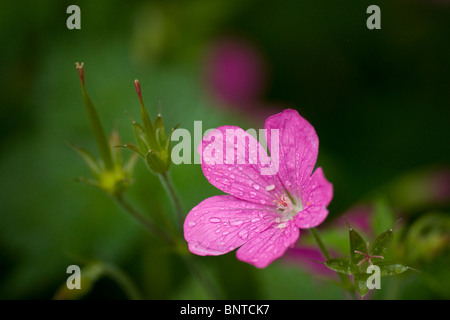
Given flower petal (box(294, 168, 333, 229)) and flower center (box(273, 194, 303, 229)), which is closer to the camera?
flower petal (box(294, 168, 333, 229))

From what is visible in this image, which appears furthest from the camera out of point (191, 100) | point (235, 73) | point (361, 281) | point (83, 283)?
point (235, 73)

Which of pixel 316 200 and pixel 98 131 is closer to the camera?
pixel 316 200

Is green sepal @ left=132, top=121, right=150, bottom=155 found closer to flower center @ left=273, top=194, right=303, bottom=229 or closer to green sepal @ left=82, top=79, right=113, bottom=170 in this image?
green sepal @ left=82, top=79, right=113, bottom=170

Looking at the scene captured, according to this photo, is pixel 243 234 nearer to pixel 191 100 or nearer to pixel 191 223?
pixel 191 223

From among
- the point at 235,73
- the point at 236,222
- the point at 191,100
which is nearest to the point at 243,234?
the point at 236,222

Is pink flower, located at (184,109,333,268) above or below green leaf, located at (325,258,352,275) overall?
above

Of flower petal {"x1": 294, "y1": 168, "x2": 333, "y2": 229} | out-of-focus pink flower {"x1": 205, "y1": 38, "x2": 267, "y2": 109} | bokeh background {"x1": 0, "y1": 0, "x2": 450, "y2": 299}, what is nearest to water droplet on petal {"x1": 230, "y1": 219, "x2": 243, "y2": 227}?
flower petal {"x1": 294, "y1": 168, "x2": 333, "y2": 229}

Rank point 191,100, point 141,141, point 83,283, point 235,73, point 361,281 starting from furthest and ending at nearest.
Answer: point 235,73
point 191,100
point 83,283
point 141,141
point 361,281
